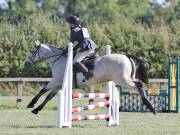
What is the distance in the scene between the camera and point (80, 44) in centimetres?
1536

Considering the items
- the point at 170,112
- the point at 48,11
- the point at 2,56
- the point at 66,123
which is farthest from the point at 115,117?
the point at 48,11

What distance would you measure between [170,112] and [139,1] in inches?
2052

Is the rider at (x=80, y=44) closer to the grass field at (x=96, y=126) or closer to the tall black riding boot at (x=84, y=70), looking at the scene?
the tall black riding boot at (x=84, y=70)

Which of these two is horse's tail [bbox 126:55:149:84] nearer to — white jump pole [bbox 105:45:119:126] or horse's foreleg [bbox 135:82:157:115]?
white jump pole [bbox 105:45:119:126]

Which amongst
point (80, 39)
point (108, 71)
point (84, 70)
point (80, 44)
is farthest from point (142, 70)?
point (80, 39)

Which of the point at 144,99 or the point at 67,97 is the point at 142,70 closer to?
the point at 144,99

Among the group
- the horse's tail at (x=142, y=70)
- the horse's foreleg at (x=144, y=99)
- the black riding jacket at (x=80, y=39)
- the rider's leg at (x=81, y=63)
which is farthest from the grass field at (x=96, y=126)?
the black riding jacket at (x=80, y=39)

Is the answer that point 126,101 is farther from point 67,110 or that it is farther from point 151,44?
point 151,44

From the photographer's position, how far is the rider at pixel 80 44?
15172 mm

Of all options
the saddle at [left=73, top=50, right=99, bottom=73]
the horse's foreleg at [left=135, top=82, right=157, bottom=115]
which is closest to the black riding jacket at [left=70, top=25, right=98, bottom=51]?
the saddle at [left=73, top=50, right=99, bottom=73]

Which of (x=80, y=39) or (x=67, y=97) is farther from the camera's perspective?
(x=80, y=39)

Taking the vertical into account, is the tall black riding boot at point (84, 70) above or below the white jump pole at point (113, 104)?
above

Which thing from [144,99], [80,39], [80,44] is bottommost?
[144,99]

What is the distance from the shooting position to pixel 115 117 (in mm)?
15734
